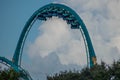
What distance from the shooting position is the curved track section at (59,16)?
51281 millimetres

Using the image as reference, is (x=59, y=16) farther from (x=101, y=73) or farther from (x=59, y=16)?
(x=101, y=73)

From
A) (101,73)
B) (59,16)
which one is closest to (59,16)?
(59,16)

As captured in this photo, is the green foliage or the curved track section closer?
the green foliage

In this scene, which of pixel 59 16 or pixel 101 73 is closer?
pixel 101 73

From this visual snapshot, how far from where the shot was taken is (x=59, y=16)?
55344 mm

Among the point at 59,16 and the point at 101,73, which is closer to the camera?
the point at 101,73

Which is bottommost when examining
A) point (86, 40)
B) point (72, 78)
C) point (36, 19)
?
point (72, 78)

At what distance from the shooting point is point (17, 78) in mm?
34562

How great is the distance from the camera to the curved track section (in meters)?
51.3

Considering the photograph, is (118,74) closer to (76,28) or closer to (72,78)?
(72,78)

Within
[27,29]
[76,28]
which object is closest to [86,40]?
[76,28]

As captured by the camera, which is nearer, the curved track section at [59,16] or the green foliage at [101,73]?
the green foliage at [101,73]

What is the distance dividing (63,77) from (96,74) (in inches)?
350

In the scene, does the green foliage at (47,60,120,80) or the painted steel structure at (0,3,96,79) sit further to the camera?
the painted steel structure at (0,3,96,79)
